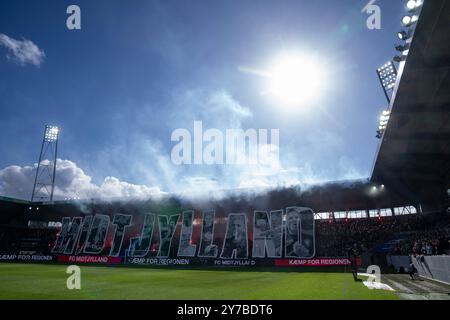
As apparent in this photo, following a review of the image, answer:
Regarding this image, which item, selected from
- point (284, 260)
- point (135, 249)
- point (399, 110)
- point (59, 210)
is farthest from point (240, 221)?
point (59, 210)

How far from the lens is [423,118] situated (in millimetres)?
22641

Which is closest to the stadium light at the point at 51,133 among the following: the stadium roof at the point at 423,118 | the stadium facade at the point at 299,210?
the stadium facade at the point at 299,210

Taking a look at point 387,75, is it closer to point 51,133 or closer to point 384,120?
point 384,120

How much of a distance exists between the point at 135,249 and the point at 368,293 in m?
44.5

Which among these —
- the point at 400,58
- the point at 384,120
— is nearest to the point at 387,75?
the point at 384,120

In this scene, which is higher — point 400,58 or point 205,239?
point 400,58

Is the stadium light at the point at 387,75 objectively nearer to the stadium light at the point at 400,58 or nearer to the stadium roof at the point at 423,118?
the stadium roof at the point at 423,118

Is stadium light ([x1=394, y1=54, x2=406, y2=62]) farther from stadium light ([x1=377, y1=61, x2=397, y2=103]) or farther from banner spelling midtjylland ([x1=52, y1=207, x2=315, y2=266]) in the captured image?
banner spelling midtjylland ([x1=52, y1=207, x2=315, y2=266])

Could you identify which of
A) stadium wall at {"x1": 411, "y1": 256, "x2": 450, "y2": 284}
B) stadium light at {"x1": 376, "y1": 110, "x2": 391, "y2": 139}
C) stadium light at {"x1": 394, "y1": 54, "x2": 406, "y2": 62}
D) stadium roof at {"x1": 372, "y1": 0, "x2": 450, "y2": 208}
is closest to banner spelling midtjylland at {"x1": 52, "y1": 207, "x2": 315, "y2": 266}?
stadium roof at {"x1": 372, "y1": 0, "x2": 450, "y2": 208}

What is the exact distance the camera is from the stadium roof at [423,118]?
14625mm

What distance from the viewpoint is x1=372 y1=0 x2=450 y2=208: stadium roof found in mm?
14625

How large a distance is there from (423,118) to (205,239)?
33179 mm

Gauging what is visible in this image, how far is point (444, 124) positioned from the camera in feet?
77.2
